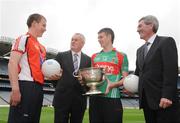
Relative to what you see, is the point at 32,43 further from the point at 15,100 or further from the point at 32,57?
the point at 15,100

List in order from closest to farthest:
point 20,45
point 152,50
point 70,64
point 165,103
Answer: point 165,103
point 20,45
point 152,50
point 70,64

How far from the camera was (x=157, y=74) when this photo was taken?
4.42 meters

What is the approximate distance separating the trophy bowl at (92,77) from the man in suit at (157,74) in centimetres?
56

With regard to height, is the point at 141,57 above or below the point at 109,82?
above

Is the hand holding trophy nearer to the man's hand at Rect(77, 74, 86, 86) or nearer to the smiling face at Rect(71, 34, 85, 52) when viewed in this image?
the man's hand at Rect(77, 74, 86, 86)

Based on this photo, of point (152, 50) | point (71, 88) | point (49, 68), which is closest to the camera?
point (152, 50)

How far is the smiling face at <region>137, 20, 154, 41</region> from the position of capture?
4.58 m

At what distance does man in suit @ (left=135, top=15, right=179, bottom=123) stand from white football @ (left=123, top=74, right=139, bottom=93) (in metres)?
0.09

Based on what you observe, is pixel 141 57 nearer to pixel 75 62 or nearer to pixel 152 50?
pixel 152 50

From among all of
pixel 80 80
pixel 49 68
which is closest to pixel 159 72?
pixel 80 80

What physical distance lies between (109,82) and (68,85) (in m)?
0.70

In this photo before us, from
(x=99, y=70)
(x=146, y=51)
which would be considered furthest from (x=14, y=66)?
(x=146, y=51)

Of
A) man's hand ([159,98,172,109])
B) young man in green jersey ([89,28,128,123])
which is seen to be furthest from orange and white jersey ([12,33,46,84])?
man's hand ([159,98,172,109])

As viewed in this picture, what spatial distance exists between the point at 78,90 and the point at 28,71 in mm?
1102
